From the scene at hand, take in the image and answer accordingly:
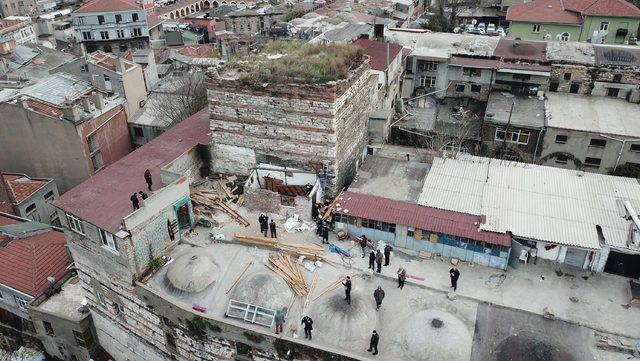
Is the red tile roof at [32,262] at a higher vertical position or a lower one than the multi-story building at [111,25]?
lower

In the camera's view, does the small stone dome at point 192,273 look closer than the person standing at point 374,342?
No

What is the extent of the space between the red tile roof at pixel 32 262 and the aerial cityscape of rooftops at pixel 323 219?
0.40 feet

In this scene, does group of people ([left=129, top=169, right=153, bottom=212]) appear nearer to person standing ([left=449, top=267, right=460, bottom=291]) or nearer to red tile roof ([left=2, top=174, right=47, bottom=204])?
person standing ([left=449, top=267, right=460, bottom=291])

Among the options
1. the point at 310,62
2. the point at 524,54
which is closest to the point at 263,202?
the point at 310,62

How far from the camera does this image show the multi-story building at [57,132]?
34969 mm

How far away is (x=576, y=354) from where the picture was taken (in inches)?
693

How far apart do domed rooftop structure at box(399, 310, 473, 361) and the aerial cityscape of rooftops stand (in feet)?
0.27

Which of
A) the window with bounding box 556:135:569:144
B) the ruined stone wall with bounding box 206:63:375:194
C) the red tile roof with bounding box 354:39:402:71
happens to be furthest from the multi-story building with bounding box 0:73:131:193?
the window with bounding box 556:135:569:144

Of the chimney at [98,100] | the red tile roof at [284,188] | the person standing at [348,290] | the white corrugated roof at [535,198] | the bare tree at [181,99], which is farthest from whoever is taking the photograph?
the bare tree at [181,99]

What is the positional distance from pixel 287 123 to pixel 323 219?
5332 millimetres

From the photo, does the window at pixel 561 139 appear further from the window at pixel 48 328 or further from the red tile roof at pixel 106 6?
the red tile roof at pixel 106 6

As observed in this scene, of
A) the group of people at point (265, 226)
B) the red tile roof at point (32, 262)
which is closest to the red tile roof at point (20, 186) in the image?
the red tile roof at point (32, 262)

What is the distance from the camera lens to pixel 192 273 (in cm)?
2097

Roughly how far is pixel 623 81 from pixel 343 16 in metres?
28.6
